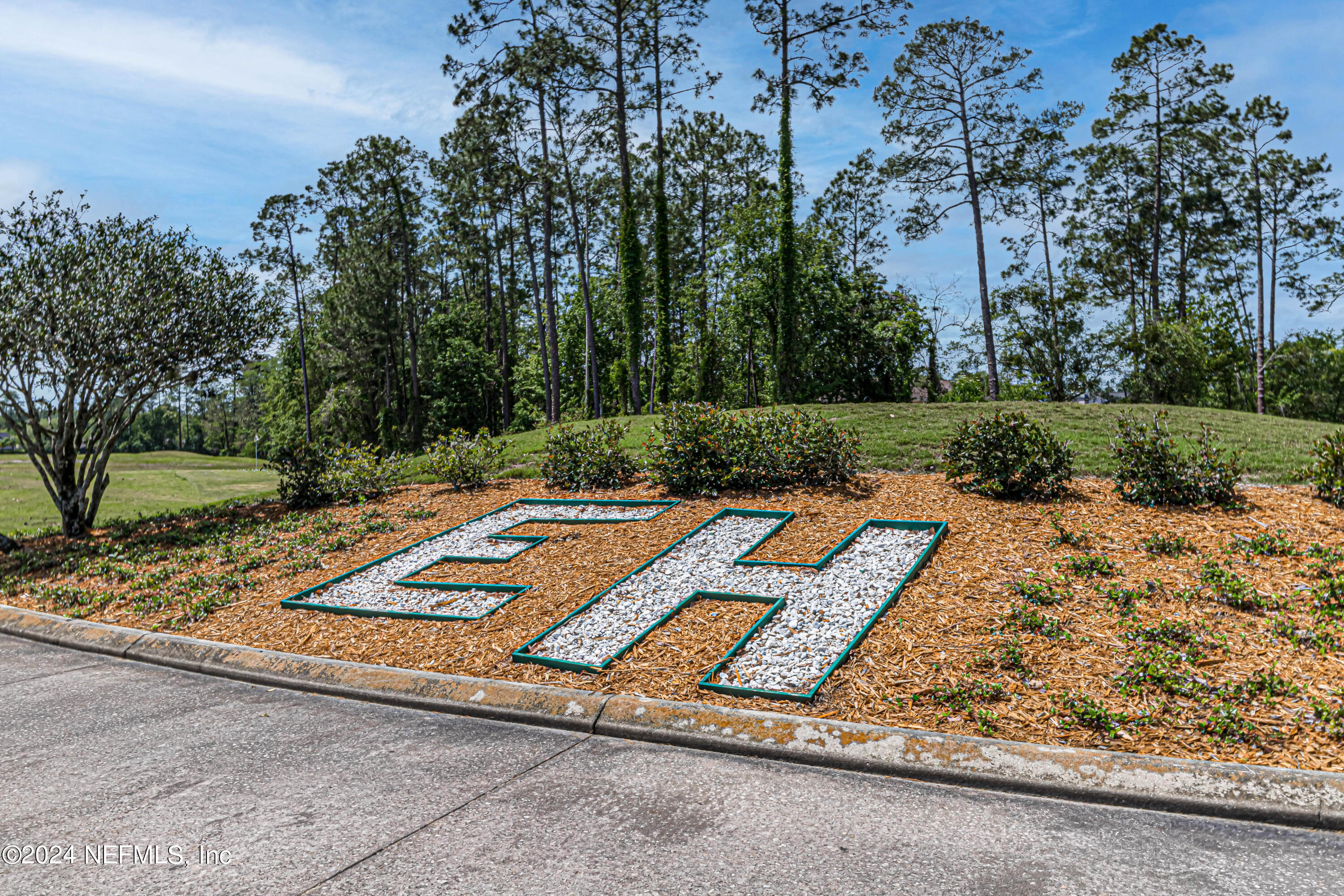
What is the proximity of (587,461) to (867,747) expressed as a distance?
628cm

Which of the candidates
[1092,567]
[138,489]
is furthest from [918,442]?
[138,489]

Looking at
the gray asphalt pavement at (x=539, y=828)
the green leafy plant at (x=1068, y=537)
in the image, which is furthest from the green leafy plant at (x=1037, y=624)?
the gray asphalt pavement at (x=539, y=828)

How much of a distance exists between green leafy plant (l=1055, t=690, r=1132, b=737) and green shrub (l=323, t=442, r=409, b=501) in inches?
356

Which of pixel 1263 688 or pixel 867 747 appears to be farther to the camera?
pixel 1263 688

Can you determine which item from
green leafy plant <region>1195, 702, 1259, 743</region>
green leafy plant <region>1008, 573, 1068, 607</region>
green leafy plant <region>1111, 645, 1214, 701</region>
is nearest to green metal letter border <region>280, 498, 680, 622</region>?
green leafy plant <region>1008, 573, 1068, 607</region>

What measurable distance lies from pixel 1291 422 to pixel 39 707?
18.0 m

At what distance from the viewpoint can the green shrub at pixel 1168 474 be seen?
21.6ft

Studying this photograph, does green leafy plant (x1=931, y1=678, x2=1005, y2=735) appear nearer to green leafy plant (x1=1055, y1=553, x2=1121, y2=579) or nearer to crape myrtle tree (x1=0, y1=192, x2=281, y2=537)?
green leafy plant (x1=1055, y1=553, x2=1121, y2=579)

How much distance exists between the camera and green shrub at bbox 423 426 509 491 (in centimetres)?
1014

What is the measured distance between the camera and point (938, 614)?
4840 mm

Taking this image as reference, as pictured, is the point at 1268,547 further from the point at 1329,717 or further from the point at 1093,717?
the point at 1093,717

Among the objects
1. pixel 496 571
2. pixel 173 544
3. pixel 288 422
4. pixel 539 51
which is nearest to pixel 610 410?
pixel 539 51

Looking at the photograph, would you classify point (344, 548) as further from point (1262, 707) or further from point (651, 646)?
point (1262, 707)

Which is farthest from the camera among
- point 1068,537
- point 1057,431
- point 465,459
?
point 1057,431
